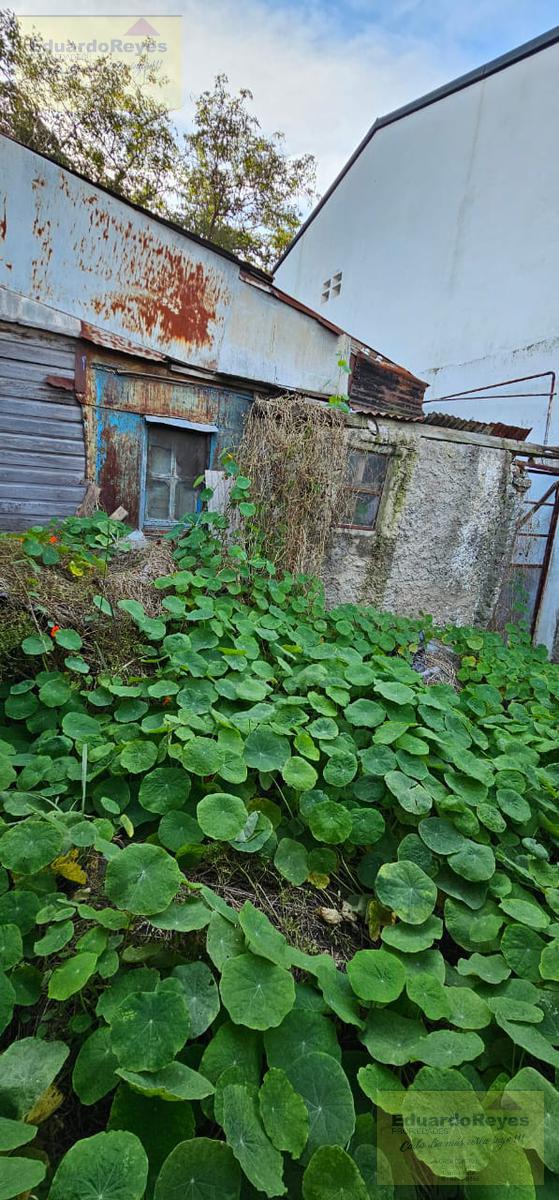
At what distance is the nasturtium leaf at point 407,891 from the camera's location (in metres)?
1.62

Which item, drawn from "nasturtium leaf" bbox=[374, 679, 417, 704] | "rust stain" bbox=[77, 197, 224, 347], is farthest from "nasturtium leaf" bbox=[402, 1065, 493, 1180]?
"rust stain" bbox=[77, 197, 224, 347]

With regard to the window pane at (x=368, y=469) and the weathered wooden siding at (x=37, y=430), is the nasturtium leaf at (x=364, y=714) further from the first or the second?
the weathered wooden siding at (x=37, y=430)

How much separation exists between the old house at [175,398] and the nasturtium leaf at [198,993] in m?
4.05

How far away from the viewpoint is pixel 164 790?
6.28 feet

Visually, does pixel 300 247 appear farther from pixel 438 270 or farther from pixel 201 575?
pixel 201 575

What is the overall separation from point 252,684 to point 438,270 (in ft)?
33.5

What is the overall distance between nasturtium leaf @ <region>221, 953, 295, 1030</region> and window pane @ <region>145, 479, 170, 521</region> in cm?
440

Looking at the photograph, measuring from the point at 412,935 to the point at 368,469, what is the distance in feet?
14.3

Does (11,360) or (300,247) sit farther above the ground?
(300,247)

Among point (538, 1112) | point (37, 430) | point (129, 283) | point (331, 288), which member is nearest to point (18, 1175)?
point (538, 1112)

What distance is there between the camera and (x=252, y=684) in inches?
105

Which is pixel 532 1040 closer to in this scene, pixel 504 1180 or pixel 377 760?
pixel 504 1180

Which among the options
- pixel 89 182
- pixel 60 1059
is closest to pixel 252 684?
pixel 60 1059

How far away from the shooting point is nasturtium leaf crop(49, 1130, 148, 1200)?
91cm
